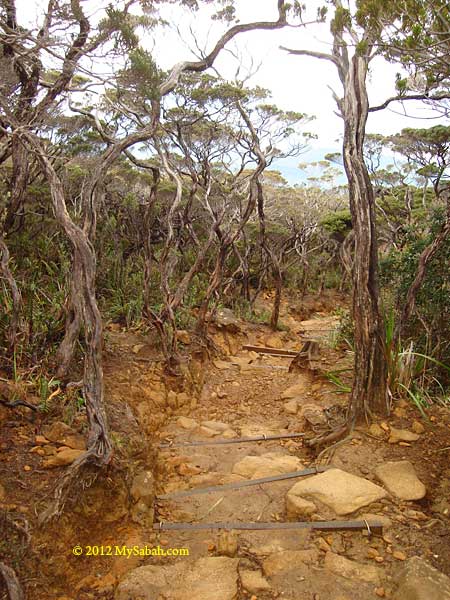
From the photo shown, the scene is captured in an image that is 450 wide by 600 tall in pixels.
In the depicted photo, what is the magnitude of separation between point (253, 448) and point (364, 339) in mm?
1475

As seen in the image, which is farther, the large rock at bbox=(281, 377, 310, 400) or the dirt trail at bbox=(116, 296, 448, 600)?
the large rock at bbox=(281, 377, 310, 400)

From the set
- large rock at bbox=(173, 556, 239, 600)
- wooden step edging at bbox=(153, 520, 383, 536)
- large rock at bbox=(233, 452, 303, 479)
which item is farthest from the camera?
large rock at bbox=(233, 452, 303, 479)

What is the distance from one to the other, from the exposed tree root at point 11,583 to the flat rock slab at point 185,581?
50 centimetres

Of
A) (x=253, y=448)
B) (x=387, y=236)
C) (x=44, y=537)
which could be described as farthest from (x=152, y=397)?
(x=387, y=236)

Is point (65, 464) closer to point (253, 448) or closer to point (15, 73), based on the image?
point (253, 448)

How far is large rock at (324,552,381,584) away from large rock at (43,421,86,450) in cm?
186

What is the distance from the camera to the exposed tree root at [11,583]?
2076 millimetres

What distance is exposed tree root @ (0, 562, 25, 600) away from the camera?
6.81ft

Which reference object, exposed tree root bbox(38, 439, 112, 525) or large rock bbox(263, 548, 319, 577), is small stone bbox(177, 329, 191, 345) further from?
large rock bbox(263, 548, 319, 577)

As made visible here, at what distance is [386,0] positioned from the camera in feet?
9.94

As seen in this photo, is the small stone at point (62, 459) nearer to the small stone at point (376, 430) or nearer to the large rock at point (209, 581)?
the large rock at point (209, 581)

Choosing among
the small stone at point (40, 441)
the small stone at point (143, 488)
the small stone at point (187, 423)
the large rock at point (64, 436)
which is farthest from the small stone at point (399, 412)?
the small stone at point (40, 441)

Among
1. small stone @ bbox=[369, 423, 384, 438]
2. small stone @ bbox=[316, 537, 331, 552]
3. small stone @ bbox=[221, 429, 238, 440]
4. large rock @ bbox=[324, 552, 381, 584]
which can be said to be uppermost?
small stone @ bbox=[369, 423, 384, 438]

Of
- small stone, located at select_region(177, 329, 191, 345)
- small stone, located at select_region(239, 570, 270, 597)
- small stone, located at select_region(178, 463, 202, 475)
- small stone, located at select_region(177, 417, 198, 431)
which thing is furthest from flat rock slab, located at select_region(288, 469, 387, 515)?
small stone, located at select_region(177, 329, 191, 345)
